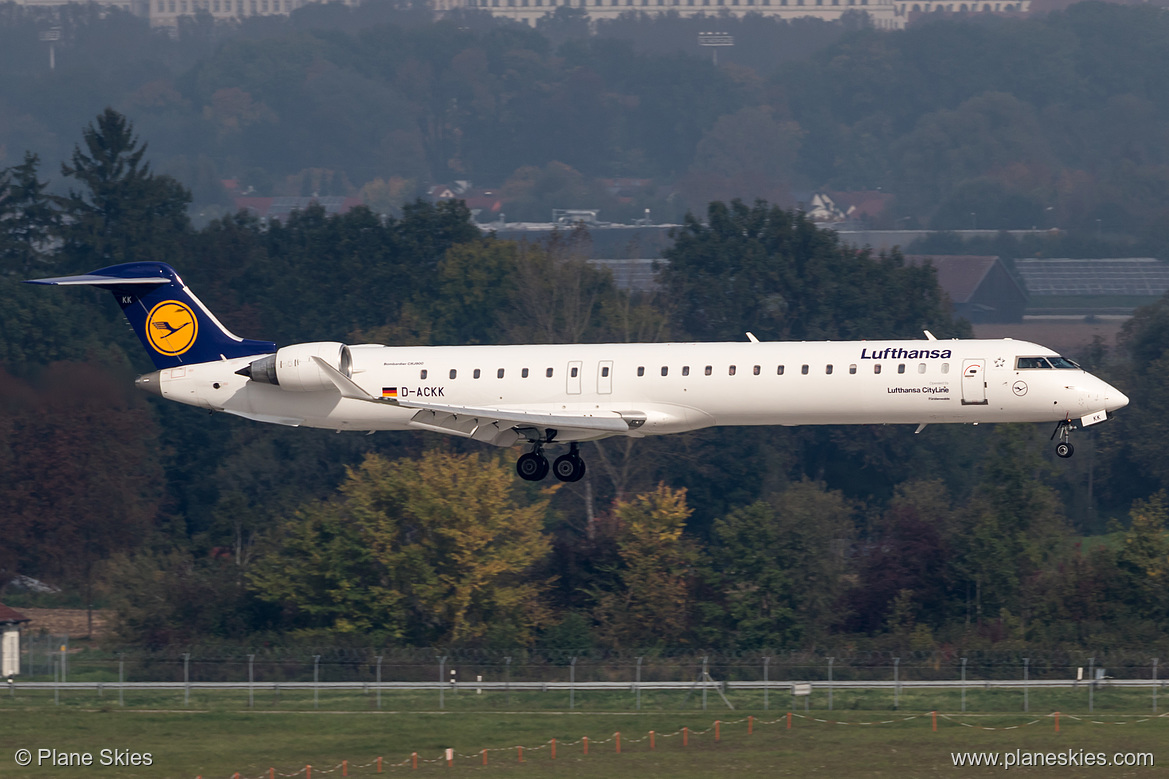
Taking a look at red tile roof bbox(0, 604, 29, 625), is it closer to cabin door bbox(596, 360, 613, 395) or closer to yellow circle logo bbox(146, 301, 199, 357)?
yellow circle logo bbox(146, 301, 199, 357)

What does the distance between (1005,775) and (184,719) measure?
20.8m

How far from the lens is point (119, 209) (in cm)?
12250

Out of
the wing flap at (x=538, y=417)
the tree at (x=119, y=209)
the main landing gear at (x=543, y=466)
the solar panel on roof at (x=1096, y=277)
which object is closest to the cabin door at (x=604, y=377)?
the wing flap at (x=538, y=417)

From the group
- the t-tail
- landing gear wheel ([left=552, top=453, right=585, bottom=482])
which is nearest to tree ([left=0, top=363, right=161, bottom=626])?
the t-tail

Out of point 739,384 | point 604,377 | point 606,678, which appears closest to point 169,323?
point 604,377

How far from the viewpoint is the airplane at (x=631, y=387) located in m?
40.1

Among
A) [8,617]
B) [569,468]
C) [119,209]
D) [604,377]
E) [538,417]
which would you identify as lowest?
[8,617]

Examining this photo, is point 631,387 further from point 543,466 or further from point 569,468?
point 543,466

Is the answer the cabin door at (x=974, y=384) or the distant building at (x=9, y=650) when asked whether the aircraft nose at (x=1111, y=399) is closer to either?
the cabin door at (x=974, y=384)

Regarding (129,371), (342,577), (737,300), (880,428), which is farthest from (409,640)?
(737,300)

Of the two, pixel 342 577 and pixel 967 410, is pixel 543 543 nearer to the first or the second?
pixel 342 577

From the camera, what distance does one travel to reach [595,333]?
10038cm

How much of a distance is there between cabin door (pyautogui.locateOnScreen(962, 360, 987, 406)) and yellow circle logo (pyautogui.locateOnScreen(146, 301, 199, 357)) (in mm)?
18935

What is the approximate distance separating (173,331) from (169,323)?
242 millimetres
